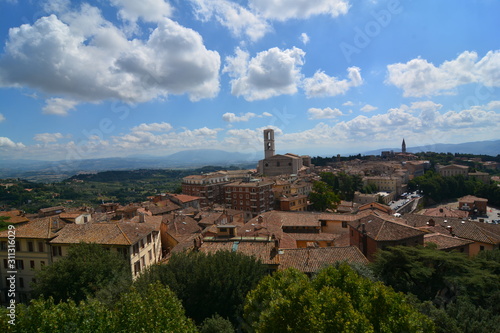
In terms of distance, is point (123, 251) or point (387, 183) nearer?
point (123, 251)

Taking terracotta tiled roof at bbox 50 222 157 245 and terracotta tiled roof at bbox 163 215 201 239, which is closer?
terracotta tiled roof at bbox 50 222 157 245

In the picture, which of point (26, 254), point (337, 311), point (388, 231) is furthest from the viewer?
point (388, 231)

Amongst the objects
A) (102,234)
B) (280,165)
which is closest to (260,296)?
(102,234)

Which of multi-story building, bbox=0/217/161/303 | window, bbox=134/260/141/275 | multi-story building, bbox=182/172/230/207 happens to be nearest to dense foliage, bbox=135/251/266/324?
window, bbox=134/260/141/275

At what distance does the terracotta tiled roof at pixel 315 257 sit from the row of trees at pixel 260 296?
255cm

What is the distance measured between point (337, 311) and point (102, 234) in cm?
1796

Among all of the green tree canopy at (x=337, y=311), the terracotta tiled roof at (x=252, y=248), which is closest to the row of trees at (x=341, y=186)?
the terracotta tiled roof at (x=252, y=248)

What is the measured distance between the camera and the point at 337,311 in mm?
8766

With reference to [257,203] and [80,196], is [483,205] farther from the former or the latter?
[80,196]

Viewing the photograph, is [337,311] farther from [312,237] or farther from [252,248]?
[312,237]

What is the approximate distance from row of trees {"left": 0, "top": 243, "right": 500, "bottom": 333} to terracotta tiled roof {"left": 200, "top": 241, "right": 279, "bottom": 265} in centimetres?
310

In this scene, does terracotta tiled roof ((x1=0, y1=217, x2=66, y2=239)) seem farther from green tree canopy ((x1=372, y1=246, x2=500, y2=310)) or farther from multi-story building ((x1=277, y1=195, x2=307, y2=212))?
multi-story building ((x1=277, y1=195, x2=307, y2=212))

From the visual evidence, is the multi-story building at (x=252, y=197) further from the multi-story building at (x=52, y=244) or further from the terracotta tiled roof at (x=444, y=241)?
the multi-story building at (x=52, y=244)

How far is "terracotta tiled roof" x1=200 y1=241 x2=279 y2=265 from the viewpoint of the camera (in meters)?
19.7
